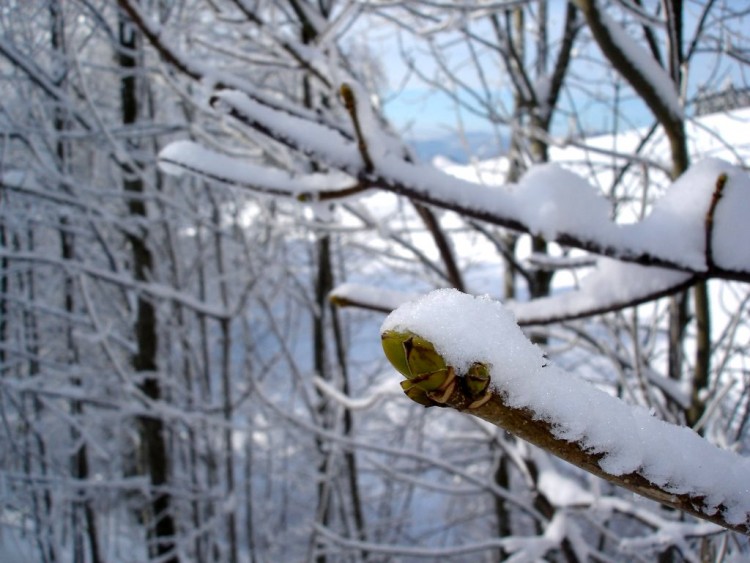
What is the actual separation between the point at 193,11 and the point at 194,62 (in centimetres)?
261

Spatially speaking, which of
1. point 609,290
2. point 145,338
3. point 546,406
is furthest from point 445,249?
point 145,338

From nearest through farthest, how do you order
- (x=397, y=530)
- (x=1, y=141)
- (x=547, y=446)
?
(x=547, y=446) → (x=1, y=141) → (x=397, y=530)

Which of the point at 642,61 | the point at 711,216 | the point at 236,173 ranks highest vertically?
the point at 642,61

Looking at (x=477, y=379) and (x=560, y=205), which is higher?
(x=560, y=205)

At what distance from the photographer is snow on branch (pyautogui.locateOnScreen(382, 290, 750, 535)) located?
27 centimetres

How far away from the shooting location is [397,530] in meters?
6.59

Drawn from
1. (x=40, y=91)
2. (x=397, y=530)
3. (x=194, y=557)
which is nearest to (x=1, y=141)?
(x=40, y=91)

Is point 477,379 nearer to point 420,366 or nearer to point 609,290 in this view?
point 420,366

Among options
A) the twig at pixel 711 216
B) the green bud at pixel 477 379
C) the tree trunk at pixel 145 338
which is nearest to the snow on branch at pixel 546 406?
the green bud at pixel 477 379

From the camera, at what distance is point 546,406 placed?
290 mm

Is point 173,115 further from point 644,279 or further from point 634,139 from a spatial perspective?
point 644,279

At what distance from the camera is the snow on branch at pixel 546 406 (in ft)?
0.89

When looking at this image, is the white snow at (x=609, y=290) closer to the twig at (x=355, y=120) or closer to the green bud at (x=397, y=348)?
the twig at (x=355, y=120)

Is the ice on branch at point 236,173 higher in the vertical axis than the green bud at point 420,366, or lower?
higher
